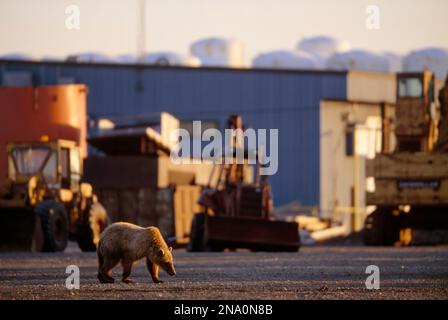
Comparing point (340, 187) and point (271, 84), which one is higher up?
point (271, 84)

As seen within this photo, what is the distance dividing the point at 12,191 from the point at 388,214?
9.36m

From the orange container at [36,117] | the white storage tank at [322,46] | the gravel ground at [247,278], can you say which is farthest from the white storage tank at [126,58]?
the gravel ground at [247,278]

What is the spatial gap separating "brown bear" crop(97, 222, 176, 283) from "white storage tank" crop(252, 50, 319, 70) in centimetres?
5218

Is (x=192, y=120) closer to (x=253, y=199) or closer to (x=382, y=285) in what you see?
(x=253, y=199)

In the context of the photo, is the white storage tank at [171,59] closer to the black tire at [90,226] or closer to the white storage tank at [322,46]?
the white storage tank at [322,46]

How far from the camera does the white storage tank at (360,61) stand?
67.3 metres

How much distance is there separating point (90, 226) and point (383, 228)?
775 centimetres

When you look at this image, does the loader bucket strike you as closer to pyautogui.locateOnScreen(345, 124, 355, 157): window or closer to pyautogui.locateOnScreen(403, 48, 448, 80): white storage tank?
pyautogui.locateOnScreen(345, 124, 355, 157): window

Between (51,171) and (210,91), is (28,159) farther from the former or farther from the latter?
(210,91)

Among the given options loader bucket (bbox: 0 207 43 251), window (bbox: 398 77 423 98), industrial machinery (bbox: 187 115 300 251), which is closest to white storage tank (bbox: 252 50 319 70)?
window (bbox: 398 77 423 98)

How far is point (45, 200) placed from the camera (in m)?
26.5
